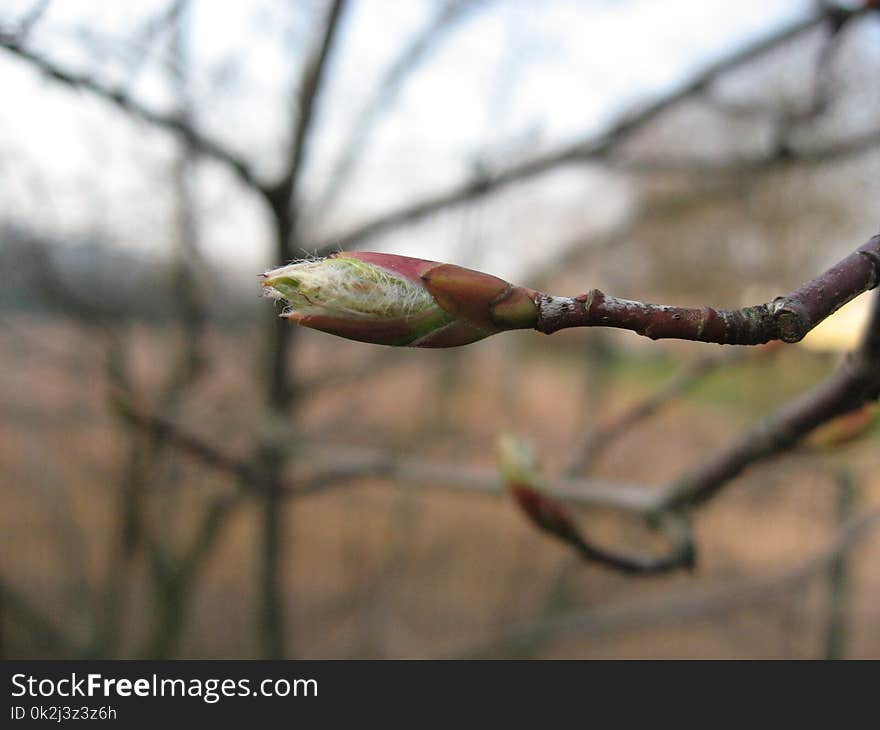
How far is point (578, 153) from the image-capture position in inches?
62.2

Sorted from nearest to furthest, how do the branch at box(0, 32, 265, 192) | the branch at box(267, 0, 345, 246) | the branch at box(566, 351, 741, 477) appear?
the branch at box(0, 32, 265, 192)
the branch at box(566, 351, 741, 477)
the branch at box(267, 0, 345, 246)

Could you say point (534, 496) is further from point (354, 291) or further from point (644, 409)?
point (644, 409)

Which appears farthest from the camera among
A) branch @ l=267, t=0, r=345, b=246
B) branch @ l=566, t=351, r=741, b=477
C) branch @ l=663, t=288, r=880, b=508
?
branch @ l=267, t=0, r=345, b=246

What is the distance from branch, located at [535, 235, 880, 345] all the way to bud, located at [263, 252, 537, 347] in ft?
0.05

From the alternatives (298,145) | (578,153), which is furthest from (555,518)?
(578,153)

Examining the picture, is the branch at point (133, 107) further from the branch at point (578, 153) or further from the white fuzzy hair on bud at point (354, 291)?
the white fuzzy hair on bud at point (354, 291)

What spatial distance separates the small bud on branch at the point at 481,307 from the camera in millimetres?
331

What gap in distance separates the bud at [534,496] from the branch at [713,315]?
40 cm

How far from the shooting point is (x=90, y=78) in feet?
2.72

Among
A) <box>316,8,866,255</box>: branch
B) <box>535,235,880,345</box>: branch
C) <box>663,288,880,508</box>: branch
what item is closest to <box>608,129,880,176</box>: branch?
<box>316,8,866,255</box>: branch

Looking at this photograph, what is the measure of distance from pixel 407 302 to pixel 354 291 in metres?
0.03

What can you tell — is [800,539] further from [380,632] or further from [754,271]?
[380,632]

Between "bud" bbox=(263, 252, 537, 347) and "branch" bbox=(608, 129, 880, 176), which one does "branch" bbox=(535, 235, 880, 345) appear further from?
"branch" bbox=(608, 129, 880, 176)

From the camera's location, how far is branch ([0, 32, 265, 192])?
65 centimetres
